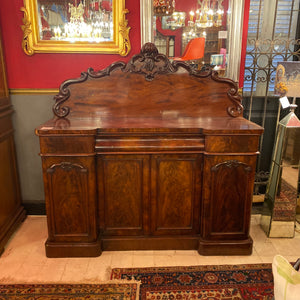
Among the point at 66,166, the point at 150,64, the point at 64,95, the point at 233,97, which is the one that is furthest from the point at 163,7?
the point at 66,166

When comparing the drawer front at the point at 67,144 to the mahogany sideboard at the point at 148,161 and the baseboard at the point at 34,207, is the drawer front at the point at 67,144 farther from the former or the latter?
the baseboard at the point at 34,207

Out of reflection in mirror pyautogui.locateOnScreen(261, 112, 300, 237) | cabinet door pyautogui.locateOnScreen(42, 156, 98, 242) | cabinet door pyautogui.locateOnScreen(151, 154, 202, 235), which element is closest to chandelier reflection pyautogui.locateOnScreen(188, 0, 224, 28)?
reflection in mirror pyautogui.locateOnScreen(261, 112, 300, 237)

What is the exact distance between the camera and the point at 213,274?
93.4 inches

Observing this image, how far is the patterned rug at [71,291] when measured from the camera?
2.13m

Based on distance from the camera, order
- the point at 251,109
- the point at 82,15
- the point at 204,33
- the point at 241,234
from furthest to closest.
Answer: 1. the point at 251,109
2. the point at 204,33
3. the point at 82,15
4. the point at 241,234

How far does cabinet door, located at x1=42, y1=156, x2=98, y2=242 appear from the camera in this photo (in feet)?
7.78

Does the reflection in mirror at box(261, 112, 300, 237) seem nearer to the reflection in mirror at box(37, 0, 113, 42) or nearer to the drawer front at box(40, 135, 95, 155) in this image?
the drawer front at box(40, 135, 95, 155)

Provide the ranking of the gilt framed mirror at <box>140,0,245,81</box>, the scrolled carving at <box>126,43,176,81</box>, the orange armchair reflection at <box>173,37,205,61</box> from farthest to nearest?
the orange armchair reflection at <box>173,37,205,61</box> → the gilt framed mirror at <box>140,0,245,81</box> → the scrolled carving at <box>126,43,176,81</box>

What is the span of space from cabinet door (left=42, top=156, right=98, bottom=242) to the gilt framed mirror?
1.33 meters

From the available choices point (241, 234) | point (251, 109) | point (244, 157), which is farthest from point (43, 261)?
point (251, 109)

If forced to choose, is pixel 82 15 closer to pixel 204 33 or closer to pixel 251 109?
pixel 204 33

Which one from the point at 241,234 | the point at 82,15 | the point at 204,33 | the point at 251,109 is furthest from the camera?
the point at 251,109

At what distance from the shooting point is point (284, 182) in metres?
2.78

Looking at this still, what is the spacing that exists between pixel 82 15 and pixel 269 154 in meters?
2.39
